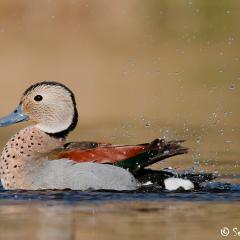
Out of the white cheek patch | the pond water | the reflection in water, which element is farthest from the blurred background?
the reflection in water

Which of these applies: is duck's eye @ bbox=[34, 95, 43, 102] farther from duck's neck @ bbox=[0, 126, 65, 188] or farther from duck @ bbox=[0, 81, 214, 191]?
duck @ bbox=[0, 81, 214, 191]

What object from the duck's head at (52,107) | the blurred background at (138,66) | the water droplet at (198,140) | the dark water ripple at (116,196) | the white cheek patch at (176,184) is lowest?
the dark water ripple at (116,196)

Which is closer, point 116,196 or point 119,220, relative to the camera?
point 119,220

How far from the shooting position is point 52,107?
13.4 meters

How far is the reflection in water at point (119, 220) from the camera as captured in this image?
10.4m

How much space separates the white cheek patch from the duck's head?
1.24 metres

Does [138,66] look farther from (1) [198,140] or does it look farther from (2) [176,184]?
(2) [176,184]

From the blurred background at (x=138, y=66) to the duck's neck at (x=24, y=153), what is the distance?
1.79m

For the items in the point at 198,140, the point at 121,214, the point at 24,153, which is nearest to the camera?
the point at 121,214

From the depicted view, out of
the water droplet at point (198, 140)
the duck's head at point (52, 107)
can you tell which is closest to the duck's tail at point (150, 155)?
the duck's head at point (52, 107)

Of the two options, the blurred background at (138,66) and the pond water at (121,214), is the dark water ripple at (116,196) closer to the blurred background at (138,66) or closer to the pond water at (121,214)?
the pond water at (121,214)

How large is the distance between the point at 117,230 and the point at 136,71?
12644 millimetres

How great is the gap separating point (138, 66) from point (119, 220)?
41.6 feet

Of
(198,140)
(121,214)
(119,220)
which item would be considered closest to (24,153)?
(121,214)
